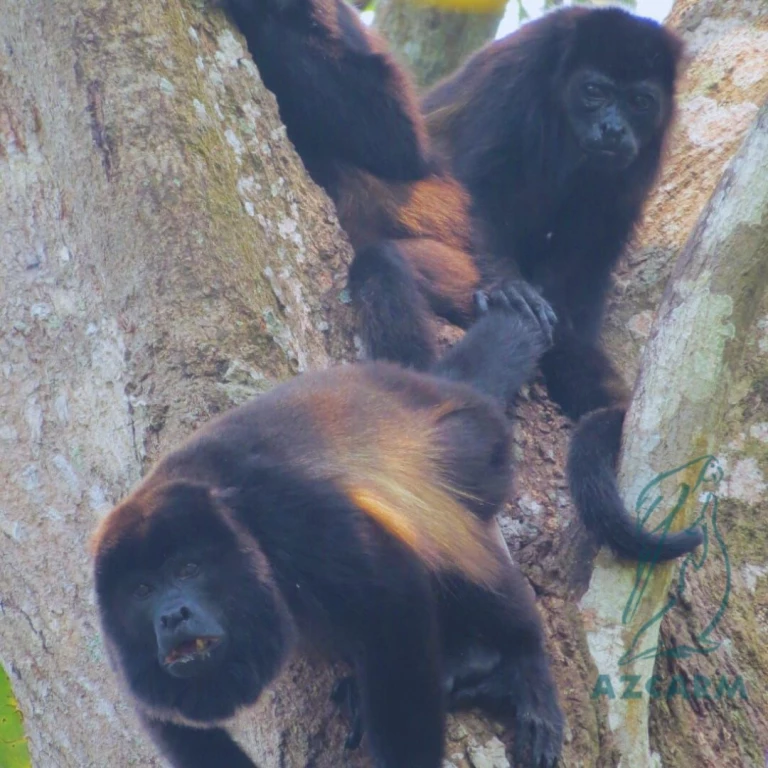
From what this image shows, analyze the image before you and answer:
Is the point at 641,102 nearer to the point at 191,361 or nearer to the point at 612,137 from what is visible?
the point at 612,137

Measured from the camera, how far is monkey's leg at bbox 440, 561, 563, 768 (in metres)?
2.39

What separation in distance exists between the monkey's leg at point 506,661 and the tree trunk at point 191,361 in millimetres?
55

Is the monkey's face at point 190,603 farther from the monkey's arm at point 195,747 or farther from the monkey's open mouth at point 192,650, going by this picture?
the monkey's arm at point 195,747

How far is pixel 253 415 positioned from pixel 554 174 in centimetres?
266

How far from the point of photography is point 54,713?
2809 mm

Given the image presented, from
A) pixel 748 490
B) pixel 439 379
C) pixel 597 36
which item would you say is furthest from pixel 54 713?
pixel 597 36

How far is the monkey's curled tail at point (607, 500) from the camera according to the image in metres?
2.60

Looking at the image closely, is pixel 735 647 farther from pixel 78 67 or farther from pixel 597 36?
pixel 597 36

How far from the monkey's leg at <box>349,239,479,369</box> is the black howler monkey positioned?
1 cm

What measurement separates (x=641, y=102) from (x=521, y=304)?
149 cm

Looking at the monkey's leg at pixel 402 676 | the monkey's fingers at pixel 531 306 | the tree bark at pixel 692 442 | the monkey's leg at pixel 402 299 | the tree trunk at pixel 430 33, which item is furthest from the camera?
the tree trunk at pixel 430 33

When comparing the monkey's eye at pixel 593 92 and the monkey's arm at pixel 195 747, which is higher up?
the monkey's eye at pixel 593 92

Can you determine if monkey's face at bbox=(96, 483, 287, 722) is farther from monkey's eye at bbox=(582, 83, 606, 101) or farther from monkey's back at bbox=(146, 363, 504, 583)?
monkey's eye at bbox=(582, 83, 606, 101)

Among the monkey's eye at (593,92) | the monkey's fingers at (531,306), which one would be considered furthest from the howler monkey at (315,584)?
the monkey's eye at (593,92)
